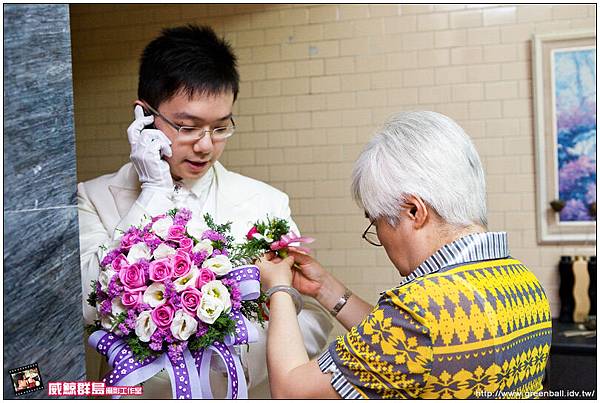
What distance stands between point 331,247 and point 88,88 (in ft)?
6.69

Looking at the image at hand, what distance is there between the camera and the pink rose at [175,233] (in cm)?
158

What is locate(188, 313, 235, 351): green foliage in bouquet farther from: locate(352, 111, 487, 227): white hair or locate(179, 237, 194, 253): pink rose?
locate(352, 111, 487, 227): white hair

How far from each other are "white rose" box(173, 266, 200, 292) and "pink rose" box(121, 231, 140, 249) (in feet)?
0.52

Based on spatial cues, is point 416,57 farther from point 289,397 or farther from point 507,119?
point 289,397

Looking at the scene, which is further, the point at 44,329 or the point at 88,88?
the point at 88,88

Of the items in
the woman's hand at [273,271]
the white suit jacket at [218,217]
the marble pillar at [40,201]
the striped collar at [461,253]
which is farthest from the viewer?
the white suit jacket at [218,217]

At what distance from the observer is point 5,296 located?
132 centimetres

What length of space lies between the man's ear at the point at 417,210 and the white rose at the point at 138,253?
0.62 m

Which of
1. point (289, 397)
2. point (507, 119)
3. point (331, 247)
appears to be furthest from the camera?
point (331, 247)

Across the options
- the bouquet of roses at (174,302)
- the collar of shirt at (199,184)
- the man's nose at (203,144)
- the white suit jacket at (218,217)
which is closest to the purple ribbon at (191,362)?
the bouquet of roses at (174,302)

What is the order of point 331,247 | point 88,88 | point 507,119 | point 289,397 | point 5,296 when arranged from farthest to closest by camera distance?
point 88,88 < point 331,247 < point 507,119 < point 289,397 < point 5,296

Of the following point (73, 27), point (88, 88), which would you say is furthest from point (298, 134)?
point (73, 27)

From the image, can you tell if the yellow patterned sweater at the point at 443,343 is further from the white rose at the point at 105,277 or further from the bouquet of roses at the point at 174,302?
the white rose at the point at 105,277

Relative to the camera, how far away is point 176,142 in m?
2.10
